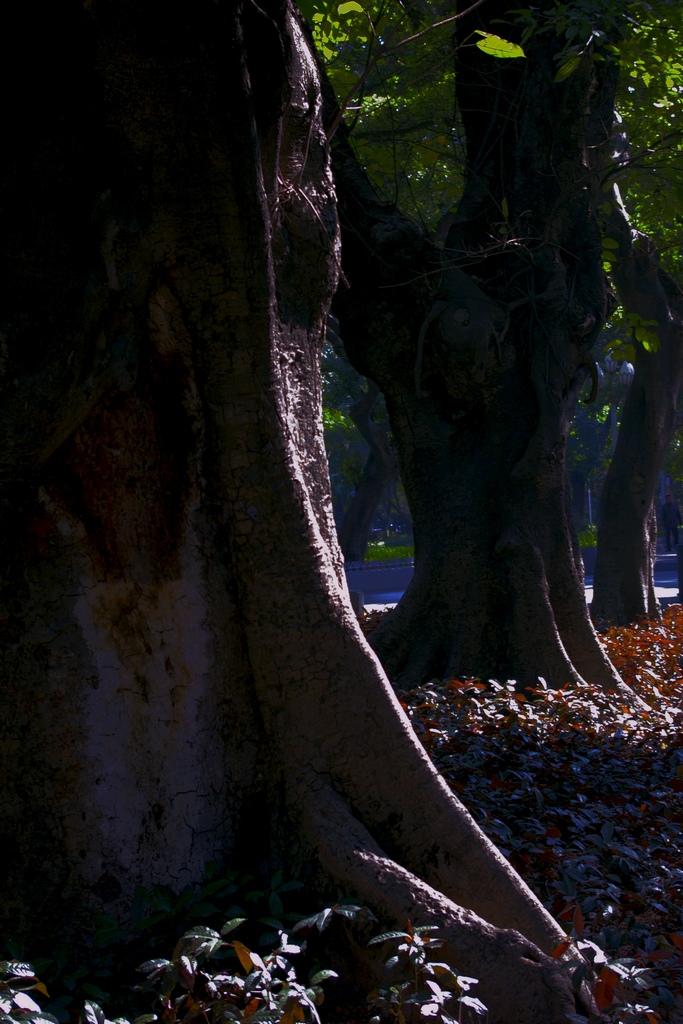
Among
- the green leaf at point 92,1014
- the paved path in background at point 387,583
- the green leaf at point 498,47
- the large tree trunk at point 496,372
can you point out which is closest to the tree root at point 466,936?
the green leaf at point 92,1014

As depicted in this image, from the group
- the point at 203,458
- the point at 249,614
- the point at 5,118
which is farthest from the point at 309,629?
the point at 5,118

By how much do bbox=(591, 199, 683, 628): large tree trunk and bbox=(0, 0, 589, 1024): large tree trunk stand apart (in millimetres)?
10297

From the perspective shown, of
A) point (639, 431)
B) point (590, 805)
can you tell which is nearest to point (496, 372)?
point (590, 805)

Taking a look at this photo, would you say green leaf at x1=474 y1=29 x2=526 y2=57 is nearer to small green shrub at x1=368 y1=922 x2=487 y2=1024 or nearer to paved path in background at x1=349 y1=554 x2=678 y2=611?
small green shrub at x1=368 y1=922 x2=487 y2=1024

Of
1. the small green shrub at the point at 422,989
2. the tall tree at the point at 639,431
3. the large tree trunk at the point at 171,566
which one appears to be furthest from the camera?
the tall tree at the point at 639,431

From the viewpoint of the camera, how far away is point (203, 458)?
368 centimetres

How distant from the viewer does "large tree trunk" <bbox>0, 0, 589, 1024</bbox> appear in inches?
135

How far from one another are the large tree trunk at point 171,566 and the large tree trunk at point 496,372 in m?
4.38

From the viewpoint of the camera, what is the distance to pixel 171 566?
3.64 metres

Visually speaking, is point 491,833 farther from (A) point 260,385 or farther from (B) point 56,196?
(B) point 56,196

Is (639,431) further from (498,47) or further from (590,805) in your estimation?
(498,47)

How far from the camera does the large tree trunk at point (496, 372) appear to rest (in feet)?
26.4

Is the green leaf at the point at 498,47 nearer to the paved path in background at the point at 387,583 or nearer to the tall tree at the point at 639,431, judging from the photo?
the tall tree at the point at 639,431

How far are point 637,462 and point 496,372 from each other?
598cm
